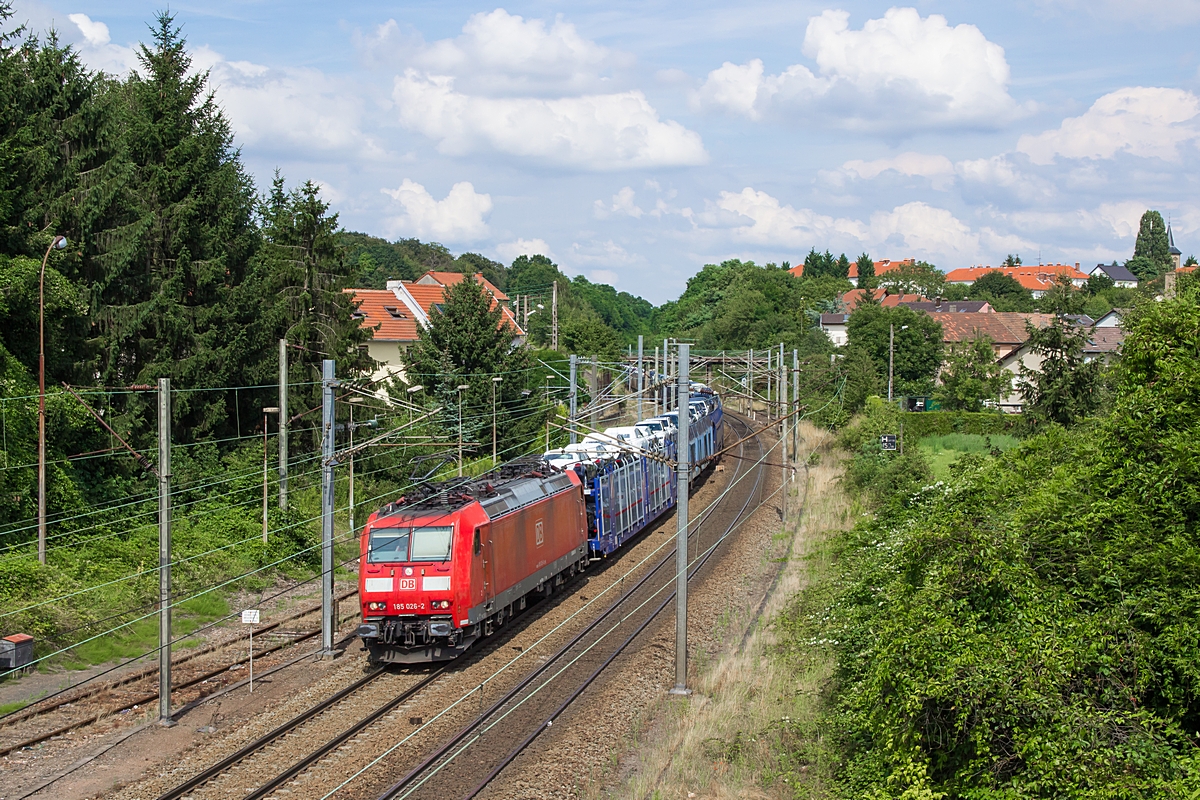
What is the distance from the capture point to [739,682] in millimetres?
17328

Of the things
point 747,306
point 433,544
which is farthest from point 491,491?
point 747,306

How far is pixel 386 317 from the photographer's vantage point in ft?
190

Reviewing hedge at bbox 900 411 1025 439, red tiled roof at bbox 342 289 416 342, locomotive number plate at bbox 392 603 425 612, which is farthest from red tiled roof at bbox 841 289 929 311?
locomotive number plate at bbox 392 603 425 612

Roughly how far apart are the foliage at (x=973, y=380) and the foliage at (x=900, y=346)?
1.49m

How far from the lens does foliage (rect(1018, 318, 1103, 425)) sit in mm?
35000

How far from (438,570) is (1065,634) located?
1063 cm

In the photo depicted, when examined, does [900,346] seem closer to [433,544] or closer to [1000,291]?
[433,544]

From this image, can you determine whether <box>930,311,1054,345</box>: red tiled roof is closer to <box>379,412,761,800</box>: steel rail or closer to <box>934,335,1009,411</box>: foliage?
<box>934,335,1009,411</box>: foliage

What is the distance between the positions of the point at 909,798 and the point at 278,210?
3480cm

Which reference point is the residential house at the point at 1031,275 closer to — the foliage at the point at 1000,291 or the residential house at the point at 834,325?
the foliage at the point at 1000,291

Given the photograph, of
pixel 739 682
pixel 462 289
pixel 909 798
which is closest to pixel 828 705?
pixel 739 682

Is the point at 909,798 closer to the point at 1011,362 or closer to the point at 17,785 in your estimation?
the point at 17,785

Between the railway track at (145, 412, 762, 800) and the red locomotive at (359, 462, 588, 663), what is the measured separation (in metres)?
0.67

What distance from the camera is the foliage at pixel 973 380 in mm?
57688
